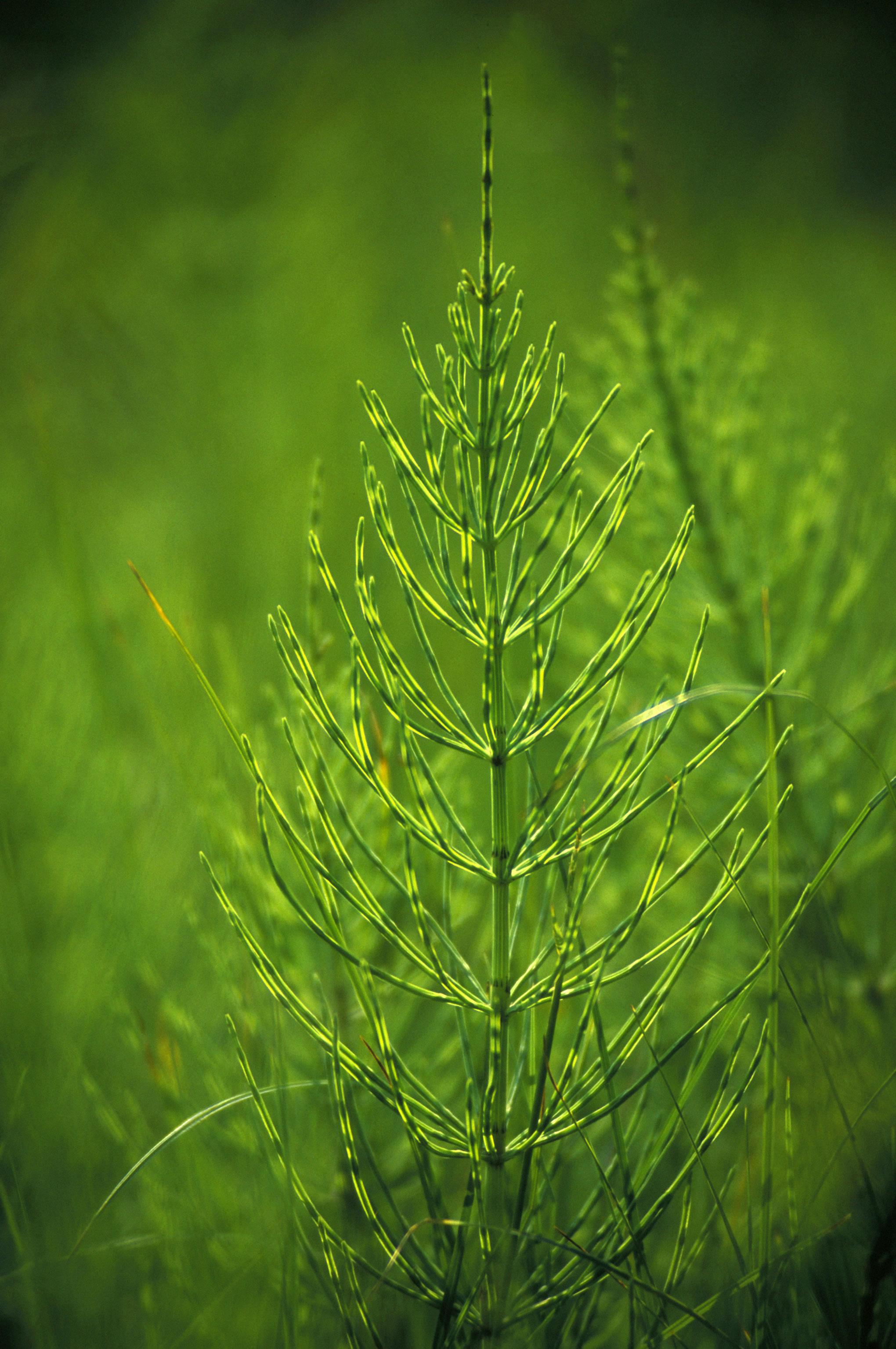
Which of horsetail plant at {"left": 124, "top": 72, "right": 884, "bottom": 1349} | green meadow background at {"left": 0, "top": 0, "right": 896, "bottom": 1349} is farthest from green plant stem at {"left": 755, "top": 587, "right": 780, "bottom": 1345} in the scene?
green meadow background at {"left": 0, "top": 0, "right": 896, "bottom": 1349}

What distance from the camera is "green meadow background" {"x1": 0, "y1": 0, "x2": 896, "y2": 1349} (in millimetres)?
653

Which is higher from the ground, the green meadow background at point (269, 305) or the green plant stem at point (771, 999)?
the green meadow background at point (269, 305)

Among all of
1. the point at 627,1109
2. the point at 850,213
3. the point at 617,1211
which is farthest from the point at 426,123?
the point at 617,1211

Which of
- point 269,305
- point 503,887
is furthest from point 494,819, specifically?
point 269,305

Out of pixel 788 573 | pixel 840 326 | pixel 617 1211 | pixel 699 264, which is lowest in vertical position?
pixel 617 1211

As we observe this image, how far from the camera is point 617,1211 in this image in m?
0.27

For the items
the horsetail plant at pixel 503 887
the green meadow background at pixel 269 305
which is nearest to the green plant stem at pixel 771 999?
the horsetail plant at pixel 503 887

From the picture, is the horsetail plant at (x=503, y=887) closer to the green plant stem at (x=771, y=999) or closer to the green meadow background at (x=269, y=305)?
the green plant stem at (x=771, y=999)

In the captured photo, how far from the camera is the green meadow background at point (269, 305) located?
0.65 metres

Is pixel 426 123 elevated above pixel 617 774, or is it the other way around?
pixel 426 123

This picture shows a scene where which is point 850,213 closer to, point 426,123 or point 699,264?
point 699,264

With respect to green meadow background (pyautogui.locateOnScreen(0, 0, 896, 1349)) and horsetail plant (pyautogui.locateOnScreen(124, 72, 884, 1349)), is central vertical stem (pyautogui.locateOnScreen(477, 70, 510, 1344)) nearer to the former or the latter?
horsetail plant (pyautogui.locateOnScreen(124, 72, 884, 1349))

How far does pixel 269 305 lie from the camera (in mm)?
1862

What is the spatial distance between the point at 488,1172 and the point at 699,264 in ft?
6.39
